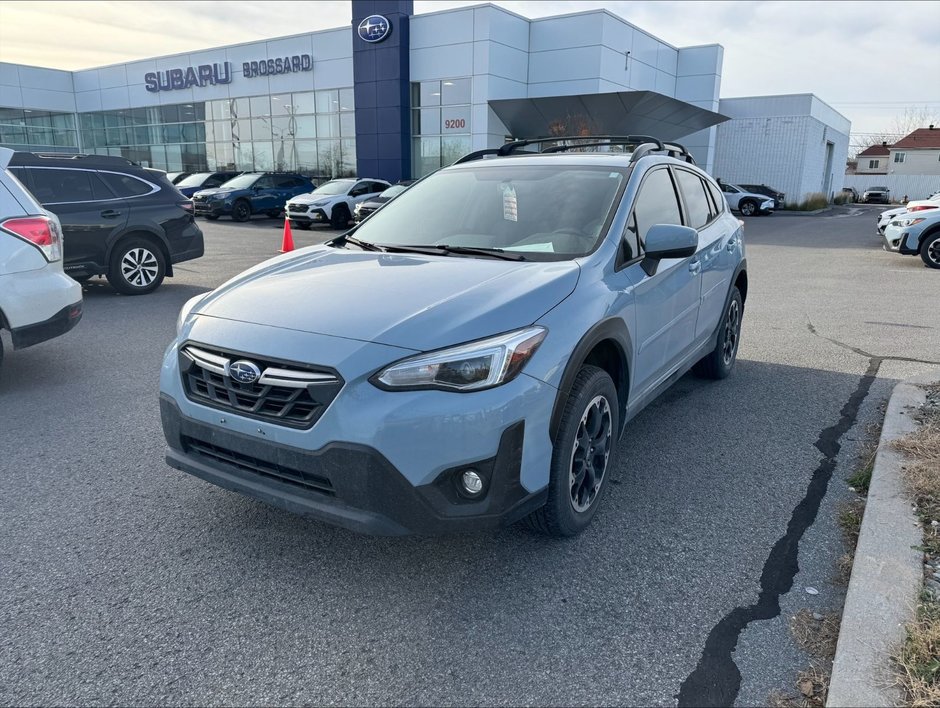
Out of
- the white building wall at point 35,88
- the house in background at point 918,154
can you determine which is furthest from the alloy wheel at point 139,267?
the house in background at point 918,154

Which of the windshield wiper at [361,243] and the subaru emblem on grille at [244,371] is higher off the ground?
the windshield wiper at [361,243]

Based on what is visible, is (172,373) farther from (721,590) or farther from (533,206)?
(721,590)

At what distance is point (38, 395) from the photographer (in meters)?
5.31

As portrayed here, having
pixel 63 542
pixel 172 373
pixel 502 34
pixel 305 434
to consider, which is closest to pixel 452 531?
pixel 305 434

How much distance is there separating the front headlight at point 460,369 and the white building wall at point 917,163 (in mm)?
88211

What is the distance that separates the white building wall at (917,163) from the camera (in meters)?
76.6

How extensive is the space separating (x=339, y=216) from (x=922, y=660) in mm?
20982

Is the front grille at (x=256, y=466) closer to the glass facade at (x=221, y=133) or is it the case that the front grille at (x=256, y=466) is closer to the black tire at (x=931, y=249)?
the black tire at (x=931, y=249)

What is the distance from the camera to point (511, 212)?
396 cm

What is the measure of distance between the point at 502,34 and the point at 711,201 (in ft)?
81.7

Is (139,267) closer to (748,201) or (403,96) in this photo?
(403,96)

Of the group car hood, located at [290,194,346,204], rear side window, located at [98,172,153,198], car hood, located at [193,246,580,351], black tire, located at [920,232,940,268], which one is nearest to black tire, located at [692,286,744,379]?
car hood, located at [193,246,580,351]

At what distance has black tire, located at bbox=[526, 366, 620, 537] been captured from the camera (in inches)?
117

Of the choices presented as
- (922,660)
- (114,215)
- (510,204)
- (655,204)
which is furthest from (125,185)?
(922,660)
